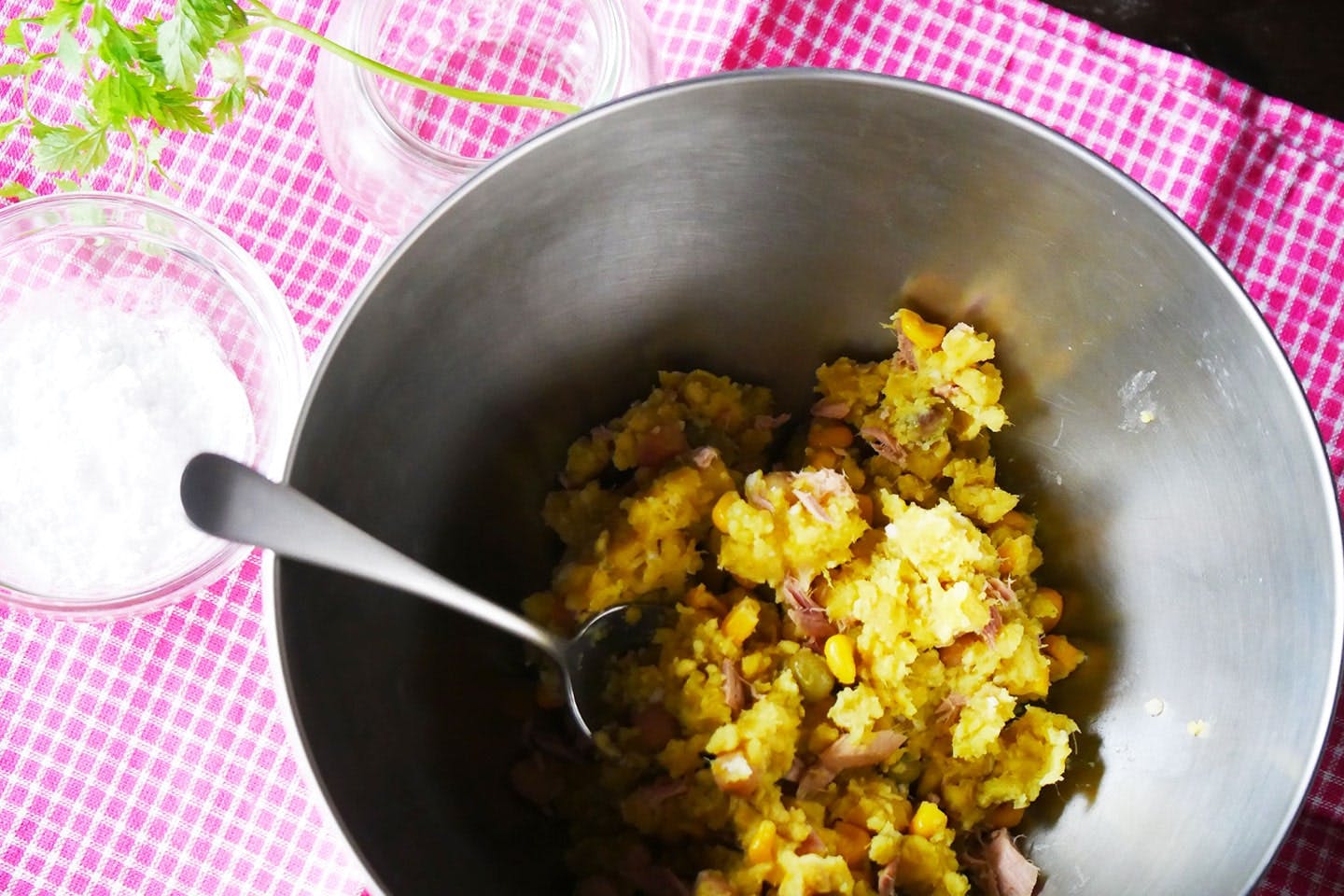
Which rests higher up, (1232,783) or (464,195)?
(464,195)

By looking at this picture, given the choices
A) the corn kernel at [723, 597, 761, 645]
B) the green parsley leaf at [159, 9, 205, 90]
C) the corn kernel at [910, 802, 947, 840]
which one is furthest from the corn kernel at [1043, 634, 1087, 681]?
the green parsley leaf at [159, 9, 205, 90]

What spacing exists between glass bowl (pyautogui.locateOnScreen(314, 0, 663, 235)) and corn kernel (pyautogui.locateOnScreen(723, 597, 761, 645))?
0.54m

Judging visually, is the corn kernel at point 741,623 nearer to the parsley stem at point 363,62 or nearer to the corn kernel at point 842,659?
the corn kernel at point 842,659

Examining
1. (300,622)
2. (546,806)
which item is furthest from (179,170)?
(546,806)

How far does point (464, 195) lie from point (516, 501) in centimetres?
36

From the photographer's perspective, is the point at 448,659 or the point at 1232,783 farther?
the point at 448,659

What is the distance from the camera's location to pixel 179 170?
134cm

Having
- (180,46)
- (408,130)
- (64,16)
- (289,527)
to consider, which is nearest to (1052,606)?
(289,527)

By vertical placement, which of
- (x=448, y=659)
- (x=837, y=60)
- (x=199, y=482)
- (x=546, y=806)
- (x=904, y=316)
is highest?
(x=837, y=60)

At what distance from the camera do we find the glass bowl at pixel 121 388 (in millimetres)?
1260

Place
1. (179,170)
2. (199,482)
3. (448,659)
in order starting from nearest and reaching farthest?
(199,482)
(448,659)
(179,170)

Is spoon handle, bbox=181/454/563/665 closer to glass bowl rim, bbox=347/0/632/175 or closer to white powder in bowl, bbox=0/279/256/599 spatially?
white powder in bowl, bbox=0/279/256/599

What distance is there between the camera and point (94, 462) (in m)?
1.26

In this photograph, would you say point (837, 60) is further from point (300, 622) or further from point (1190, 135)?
point (300, 622)
